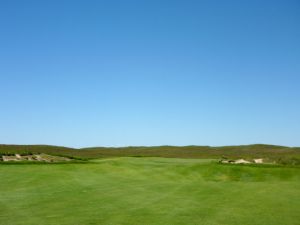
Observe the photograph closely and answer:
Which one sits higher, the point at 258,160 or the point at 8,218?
the point at 258,160

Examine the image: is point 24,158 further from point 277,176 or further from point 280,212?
point 280,212

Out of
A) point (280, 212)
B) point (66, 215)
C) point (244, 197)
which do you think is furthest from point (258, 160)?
point (66, 215)

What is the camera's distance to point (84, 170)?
3127cm

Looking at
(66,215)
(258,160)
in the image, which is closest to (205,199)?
(66,215)

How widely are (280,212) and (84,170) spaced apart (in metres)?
A: 19.1

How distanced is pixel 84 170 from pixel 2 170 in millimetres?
A: 6153

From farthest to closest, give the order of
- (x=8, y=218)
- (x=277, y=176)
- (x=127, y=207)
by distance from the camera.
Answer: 1. (x=277, y=176)
2. (x=127, y=207)
3. (x=8, y=218)

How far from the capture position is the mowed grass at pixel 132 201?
47.0ft

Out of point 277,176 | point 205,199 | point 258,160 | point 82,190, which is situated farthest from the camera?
A: point 258,160

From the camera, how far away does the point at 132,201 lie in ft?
58.5

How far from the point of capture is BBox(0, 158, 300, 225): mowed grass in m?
14.3

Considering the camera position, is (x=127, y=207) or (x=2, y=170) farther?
(x=2, y=170)

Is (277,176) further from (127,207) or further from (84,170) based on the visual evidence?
(127,207)

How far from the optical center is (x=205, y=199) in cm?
1775
